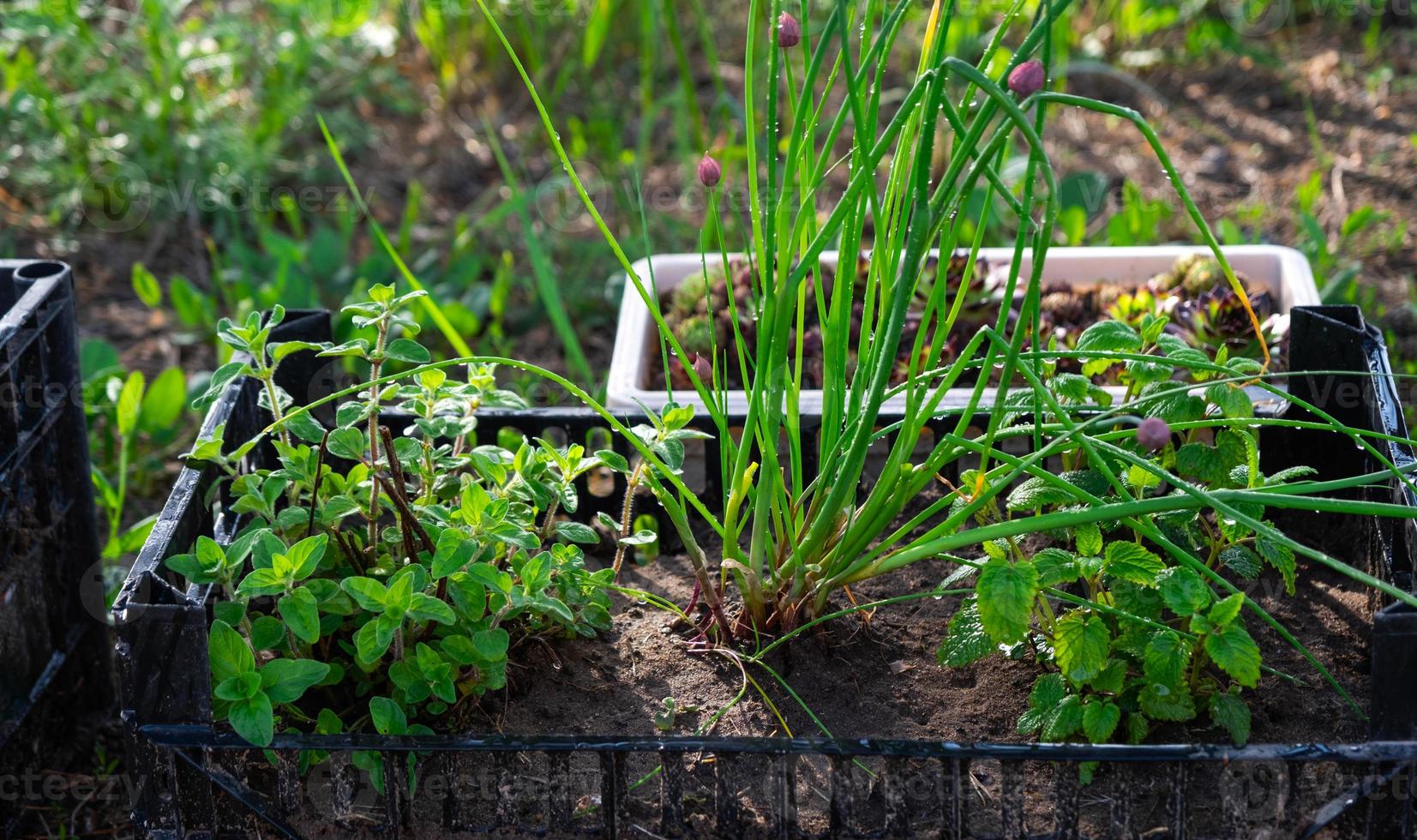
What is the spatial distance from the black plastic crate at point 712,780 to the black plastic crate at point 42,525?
33 centimetres

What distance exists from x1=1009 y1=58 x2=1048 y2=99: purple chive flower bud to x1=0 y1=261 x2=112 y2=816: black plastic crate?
3.11ft

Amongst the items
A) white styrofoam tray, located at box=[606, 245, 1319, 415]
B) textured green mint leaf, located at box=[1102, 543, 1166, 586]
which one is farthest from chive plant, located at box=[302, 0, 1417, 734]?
white styrofoam tray, located at box=[606, 245, 1319, 415]

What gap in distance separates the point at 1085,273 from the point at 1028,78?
3.67ft

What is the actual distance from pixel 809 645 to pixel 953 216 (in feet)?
1.32

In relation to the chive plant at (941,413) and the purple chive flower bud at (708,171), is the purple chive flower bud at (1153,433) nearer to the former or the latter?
the chive plant at (941,413)

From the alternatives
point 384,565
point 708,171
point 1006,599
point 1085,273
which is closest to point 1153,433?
point 1006,599

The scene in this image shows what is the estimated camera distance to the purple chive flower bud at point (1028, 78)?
0.89 metres

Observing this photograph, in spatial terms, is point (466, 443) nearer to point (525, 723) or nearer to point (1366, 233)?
point (525, 723)

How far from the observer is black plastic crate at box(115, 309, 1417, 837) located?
3.18 ft

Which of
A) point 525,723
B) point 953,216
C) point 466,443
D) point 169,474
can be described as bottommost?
point 169,474

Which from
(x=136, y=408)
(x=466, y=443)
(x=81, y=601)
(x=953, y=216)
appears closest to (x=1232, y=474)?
(x=953, y=216)

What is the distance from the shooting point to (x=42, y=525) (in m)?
1.44

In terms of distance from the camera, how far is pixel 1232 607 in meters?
0.98

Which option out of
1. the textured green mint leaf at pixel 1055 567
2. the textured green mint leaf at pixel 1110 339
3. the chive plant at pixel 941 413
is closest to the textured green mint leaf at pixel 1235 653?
the chive plant at pixel 941 413
